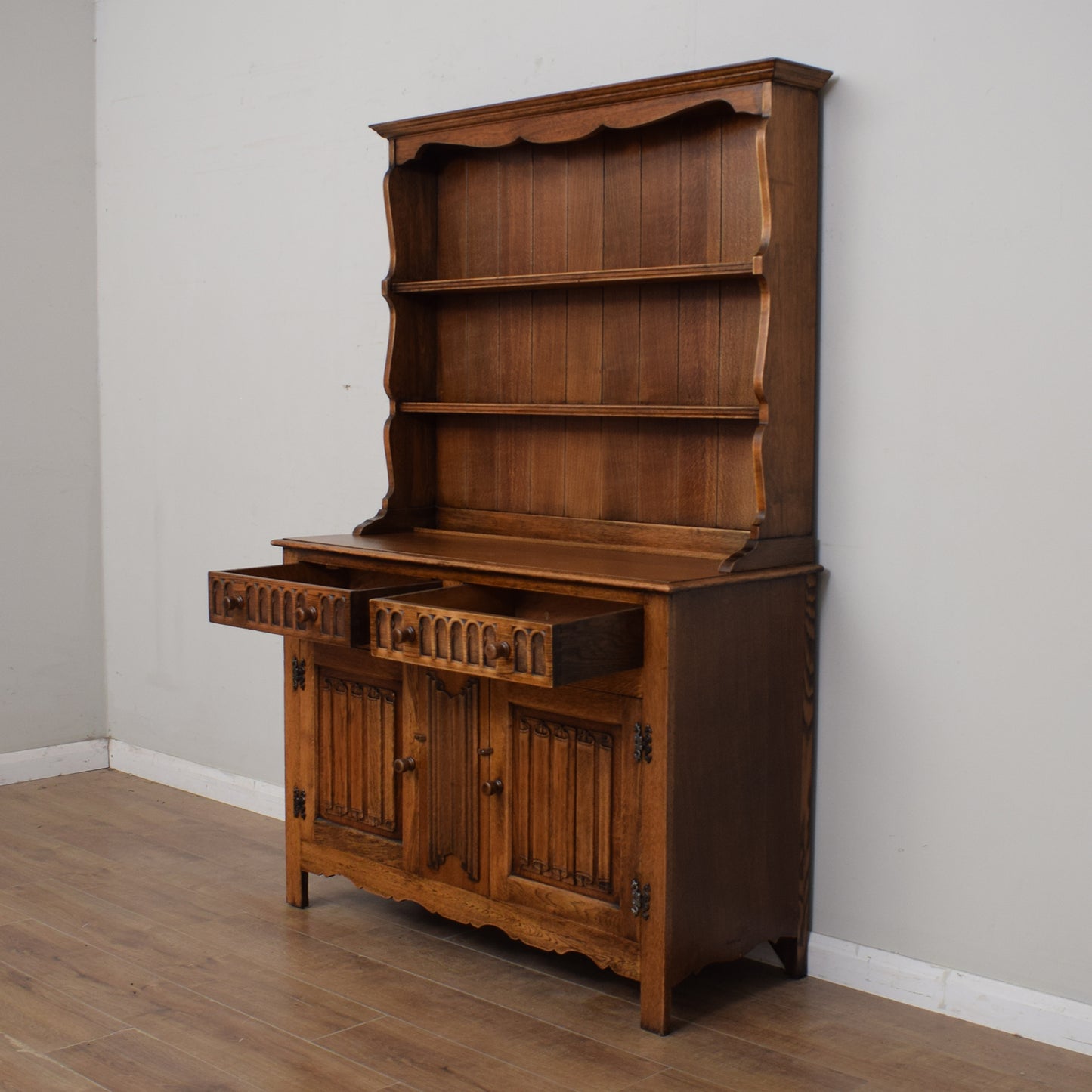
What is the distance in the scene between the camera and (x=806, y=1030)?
2.93 m

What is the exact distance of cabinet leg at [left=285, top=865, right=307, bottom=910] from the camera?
3662 millimetres

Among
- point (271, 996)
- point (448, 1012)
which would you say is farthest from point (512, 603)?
point (271, 996)

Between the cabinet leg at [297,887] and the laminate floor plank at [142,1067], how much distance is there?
0.82 meters

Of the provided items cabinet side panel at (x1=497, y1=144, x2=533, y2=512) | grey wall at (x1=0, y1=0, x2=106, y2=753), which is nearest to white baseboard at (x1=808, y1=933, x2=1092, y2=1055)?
cabinet side panel at (x1=497, y1=144, x2=533, y2=512)

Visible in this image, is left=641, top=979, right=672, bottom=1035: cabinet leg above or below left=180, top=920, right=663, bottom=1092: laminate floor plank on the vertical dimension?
above

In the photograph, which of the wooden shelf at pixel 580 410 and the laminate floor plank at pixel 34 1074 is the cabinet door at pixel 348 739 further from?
the laminate floor plank at pixel 34 1074

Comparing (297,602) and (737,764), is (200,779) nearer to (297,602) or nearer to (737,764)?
(297,602)

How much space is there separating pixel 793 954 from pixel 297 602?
1.47 meters

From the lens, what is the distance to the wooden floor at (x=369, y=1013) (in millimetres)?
2705

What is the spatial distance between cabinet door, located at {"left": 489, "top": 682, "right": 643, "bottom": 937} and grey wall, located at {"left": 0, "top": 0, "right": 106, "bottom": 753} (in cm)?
254

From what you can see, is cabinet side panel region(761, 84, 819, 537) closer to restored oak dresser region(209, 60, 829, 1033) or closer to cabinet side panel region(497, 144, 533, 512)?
restored oak dresser region(209, 60, 829, 1033)

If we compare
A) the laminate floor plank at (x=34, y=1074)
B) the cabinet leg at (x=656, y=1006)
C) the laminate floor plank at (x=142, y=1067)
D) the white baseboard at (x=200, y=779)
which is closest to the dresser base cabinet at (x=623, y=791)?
the cabinet leg at (x=656, y=1006)

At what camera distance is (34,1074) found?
8.79ft

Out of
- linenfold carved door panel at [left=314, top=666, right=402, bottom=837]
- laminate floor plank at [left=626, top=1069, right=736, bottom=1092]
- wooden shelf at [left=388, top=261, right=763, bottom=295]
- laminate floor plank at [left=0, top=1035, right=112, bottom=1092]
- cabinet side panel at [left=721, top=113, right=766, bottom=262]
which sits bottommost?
laminate floor plank at [left=626, top=1069, right=736, bottom=1092]
